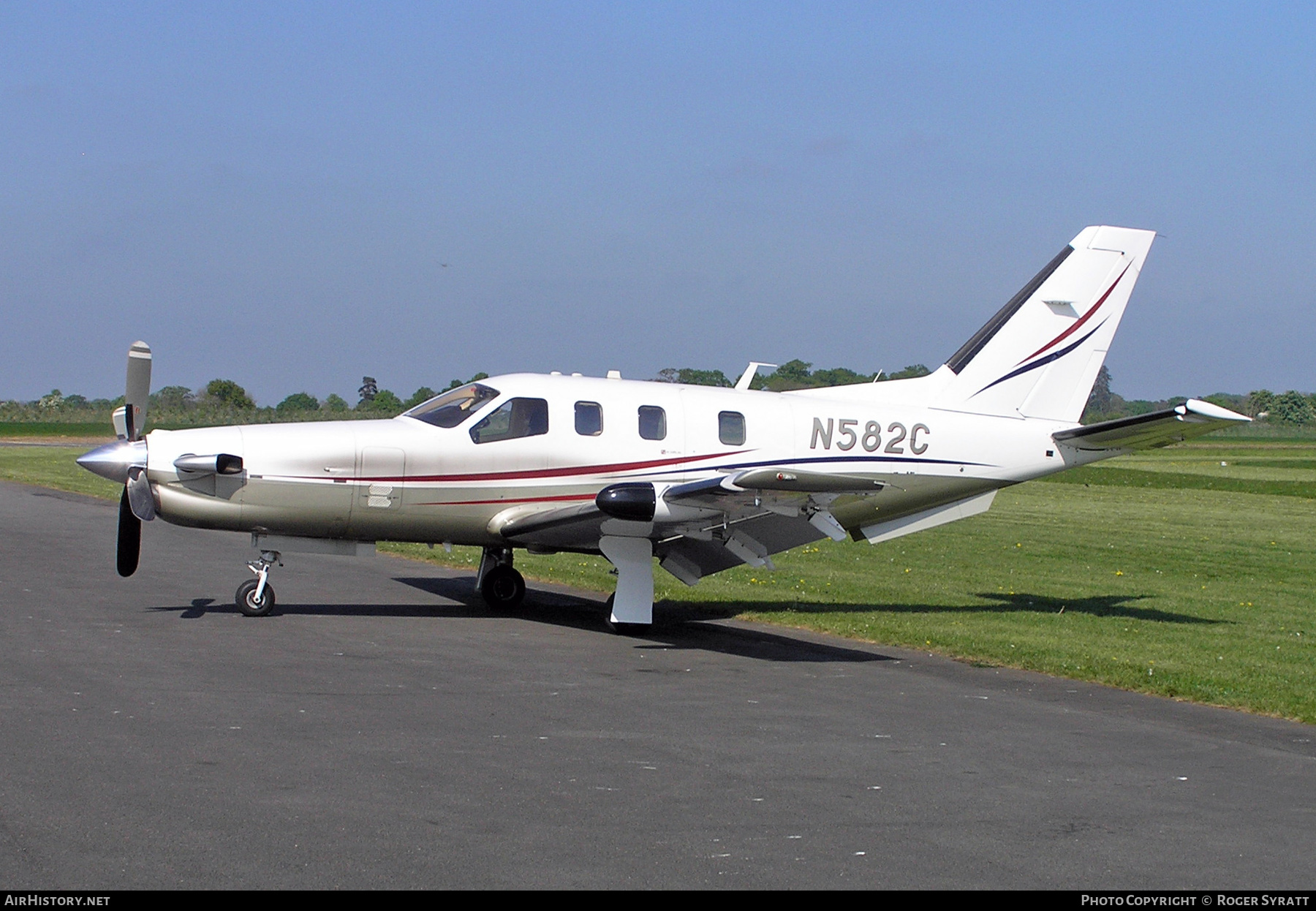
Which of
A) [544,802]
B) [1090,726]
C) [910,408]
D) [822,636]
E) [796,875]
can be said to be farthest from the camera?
[910,408]

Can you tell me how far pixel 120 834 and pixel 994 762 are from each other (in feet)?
17.1

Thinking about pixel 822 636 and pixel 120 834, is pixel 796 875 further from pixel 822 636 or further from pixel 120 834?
pixel 822 636

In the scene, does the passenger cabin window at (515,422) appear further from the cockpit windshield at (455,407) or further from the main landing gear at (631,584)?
the main landing gear at (631,584)

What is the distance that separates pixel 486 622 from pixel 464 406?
2.46 metres

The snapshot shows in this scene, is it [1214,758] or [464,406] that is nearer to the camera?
[1214,758]

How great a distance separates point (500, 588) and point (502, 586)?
0.10 feet

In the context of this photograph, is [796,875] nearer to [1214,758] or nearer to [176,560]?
[1214,758]

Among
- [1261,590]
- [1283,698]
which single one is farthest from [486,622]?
[1261,590]

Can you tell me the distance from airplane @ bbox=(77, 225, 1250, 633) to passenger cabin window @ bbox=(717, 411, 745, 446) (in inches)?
0.8

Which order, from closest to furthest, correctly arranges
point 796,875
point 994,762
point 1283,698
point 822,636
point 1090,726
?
point 796,875
point 994,762
point 1090,726
point 1283,698
point 822,636

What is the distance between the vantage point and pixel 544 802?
6992 millimetres

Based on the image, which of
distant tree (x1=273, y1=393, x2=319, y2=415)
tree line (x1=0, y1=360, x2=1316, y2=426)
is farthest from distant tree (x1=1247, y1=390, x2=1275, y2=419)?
distant tree (x1=273, y1=393, x2=319, y2=415)

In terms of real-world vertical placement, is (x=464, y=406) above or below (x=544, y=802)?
above

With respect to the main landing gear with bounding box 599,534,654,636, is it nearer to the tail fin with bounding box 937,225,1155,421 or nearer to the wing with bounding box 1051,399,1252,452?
the tail fin with bounding box 937,225,1155,421
